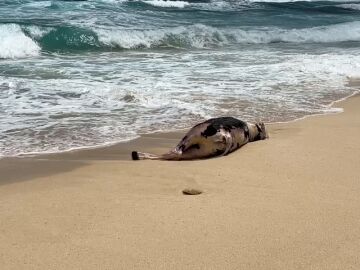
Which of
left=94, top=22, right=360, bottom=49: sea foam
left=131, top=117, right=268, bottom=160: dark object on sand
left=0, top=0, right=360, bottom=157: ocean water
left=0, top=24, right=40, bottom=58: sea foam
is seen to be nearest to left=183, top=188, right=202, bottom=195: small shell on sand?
left=131, top=117, right=268, bottom=160: dark object on sand

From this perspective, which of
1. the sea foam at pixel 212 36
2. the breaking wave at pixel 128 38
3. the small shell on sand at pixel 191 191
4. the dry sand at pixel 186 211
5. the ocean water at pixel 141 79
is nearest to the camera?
the dry sand at pixel 186 211

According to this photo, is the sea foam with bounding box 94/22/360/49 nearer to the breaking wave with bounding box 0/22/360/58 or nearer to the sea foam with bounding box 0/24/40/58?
the breaking wave with bounding box 0/22/360/58

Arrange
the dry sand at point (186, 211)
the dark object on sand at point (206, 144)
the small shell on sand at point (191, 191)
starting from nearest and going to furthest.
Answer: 1. the dry sand at point (186, 211)
2. the small shell on sand at point (191, 191)
3. the dark object on sand at point (206, 144)

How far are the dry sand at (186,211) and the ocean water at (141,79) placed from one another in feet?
3.67

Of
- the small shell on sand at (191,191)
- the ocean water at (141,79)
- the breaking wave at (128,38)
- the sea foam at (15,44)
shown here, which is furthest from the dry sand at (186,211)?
the breaking wave at (128,38)

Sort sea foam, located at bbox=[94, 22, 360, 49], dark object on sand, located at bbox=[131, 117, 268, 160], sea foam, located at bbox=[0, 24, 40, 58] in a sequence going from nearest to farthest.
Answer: dark object on sand, located at bbox=[131, 117, 268, 160] < sea foam, located at bbox=[0, 24, 40, 58] < sea foam, located at bbox=[94, 22, 360, 49]

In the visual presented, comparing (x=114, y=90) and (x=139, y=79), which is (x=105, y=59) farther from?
(x=114, y=90)

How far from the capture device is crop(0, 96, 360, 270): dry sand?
7.95 feet

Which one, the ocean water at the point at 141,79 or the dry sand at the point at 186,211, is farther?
the ocean water at the point at 141,79

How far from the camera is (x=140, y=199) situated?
10.5 feet

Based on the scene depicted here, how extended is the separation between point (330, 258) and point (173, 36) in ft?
46.2

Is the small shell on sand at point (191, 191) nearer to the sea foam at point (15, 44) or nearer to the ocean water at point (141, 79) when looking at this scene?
the ocean water at point (141, 79)

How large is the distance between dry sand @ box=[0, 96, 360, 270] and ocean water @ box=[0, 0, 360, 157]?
1.12 meters

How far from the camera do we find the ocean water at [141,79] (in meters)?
5.55
